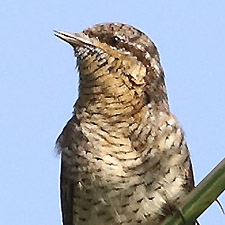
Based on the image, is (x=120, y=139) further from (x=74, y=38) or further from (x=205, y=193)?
(x=205, y=193)

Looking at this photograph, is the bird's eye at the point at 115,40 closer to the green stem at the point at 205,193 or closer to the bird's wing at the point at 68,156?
the bird's wing at the point at 68,156

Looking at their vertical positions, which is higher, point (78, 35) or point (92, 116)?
point (78, 35)

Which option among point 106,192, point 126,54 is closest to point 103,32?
point 126,54

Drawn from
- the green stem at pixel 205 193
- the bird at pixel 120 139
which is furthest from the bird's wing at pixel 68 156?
the green stem at pixel 205 193

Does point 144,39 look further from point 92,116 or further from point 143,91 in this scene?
point 92,116

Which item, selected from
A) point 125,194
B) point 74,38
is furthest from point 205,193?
point 74,38

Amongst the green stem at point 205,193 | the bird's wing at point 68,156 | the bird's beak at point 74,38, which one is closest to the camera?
the green stem at point 205,193

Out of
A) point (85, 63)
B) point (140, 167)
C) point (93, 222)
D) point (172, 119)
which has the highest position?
point (85, 63)
